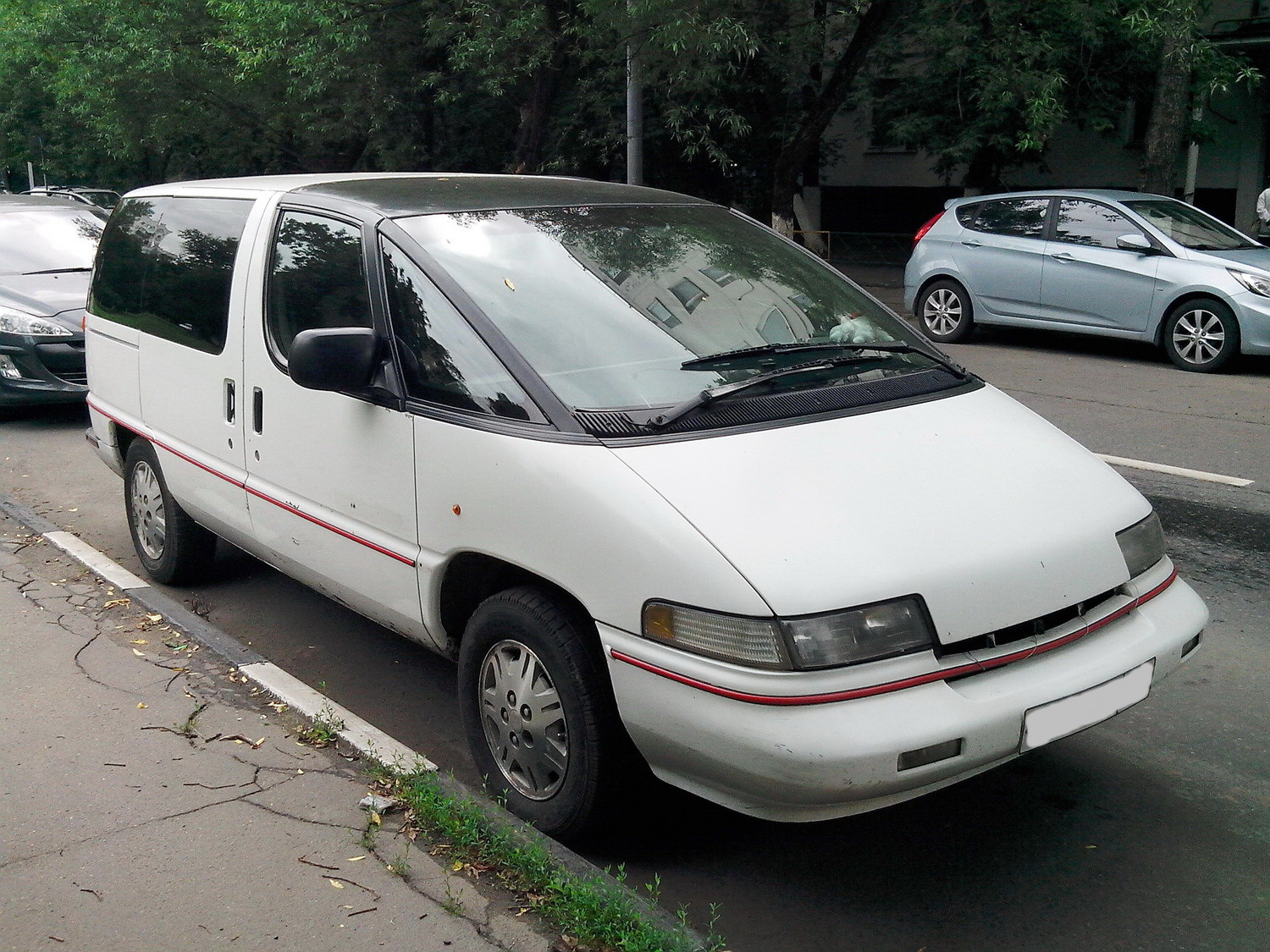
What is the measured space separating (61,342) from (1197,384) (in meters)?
9.14

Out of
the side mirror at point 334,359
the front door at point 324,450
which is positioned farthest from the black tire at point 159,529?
the side mirror at point 334,359

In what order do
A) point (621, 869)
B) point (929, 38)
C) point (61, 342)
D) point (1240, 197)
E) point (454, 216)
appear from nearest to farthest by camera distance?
point (621, 869) < point (454, 216) < point (61, 342) < point (929, 38) < point (1240, 197)

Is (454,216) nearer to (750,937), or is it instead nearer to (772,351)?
(772,351)

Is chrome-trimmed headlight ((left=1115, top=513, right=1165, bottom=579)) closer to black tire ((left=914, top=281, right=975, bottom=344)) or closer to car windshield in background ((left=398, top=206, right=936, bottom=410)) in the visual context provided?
car windshield in background ((left=398, top=206, right=936, bottom=410))

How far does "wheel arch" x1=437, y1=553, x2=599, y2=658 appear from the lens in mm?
3520

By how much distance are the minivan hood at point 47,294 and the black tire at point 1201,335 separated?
9.21 metres

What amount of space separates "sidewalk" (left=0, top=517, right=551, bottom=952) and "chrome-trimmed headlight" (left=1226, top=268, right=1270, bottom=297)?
9.71 m

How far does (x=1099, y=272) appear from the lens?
12094 mm

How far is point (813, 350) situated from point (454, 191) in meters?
1.41

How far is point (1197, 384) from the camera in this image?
35.6 ft

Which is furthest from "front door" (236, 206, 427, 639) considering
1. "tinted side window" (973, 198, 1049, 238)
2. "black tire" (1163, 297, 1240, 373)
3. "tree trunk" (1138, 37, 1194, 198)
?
"tree trunk" (1138, 37, 1194, 198)

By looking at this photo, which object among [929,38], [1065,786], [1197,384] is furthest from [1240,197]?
[1065,786]

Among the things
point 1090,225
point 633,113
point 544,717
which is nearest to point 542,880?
point 544,717

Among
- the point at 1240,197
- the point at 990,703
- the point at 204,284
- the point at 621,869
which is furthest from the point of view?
the point at 1240,197
